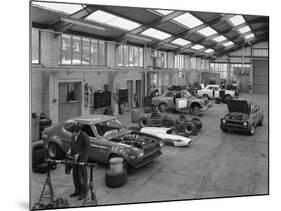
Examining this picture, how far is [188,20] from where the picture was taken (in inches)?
238

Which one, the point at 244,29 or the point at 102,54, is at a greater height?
the point at 244,29

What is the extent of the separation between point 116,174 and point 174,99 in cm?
249

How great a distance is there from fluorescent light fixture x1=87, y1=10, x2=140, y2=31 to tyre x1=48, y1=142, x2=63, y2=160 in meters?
2.45

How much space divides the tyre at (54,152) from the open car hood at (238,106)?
4854mm

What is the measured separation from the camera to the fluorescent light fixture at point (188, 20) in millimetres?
5808

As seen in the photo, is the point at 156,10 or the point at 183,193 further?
the point at 156,10

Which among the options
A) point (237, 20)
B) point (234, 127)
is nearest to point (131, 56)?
point (237, 20)

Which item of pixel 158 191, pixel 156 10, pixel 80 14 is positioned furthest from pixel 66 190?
pixel 156 10

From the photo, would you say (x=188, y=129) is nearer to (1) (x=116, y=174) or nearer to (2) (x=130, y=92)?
(2) (x=130, y=92)

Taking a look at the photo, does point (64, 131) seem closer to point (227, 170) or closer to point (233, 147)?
point (227, 170)

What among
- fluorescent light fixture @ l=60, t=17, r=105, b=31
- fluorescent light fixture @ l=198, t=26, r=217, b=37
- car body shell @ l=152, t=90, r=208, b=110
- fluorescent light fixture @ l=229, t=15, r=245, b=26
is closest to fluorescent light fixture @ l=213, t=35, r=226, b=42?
fluorescent light fixture @ l=198, t=26, r=217, b=37

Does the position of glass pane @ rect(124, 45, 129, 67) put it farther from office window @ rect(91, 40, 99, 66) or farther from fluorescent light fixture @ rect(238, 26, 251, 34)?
fluorescent light fixture @ rect(238, 26, 251, 34)
